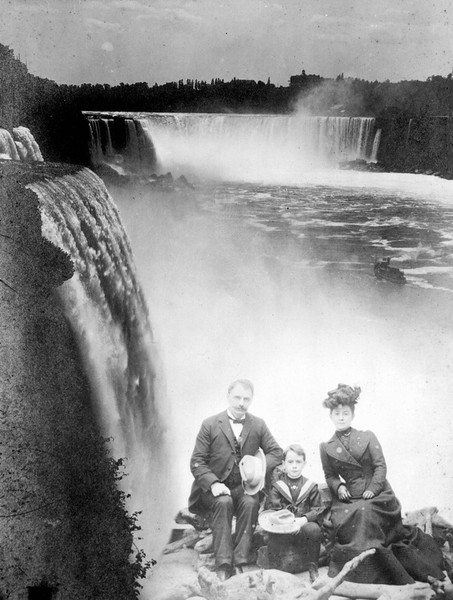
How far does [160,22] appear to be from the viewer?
4918 millimetres

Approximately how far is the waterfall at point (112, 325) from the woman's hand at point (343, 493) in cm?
158

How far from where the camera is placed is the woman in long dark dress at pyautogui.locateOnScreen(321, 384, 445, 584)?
183 inches

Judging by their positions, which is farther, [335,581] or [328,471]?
[328,471]

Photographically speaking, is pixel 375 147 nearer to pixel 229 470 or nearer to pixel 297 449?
pixel 297 449

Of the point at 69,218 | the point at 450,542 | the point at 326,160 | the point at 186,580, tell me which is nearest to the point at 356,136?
the point at 326,160

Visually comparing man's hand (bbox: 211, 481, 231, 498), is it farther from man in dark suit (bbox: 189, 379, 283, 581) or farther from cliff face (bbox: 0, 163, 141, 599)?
cliff face (bbox: 0, 163, 141, 599)

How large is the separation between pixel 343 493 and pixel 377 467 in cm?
37

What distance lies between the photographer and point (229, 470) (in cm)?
477

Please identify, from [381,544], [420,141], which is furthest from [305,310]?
[381,544]

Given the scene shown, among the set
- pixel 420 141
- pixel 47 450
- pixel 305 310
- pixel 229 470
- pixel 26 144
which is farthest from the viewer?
pixel 420 141

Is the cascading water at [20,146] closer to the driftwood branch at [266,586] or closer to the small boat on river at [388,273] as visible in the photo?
the small boat on river at [388,273]

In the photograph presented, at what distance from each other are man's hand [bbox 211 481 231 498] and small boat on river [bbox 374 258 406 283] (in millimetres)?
2355

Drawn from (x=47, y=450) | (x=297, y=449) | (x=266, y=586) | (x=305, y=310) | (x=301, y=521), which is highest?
(x=305, y=310)

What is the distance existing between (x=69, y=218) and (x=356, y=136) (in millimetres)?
2873
